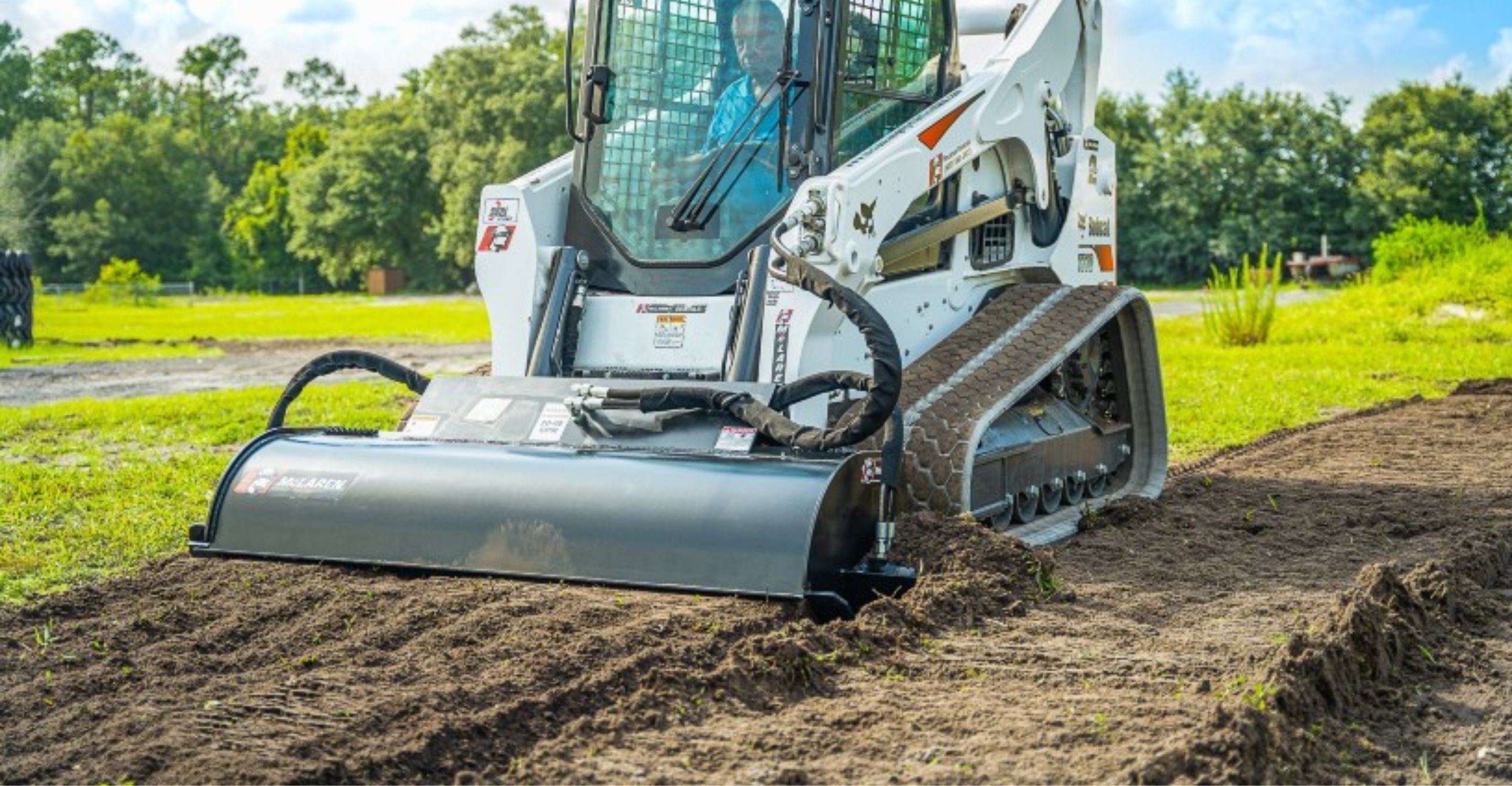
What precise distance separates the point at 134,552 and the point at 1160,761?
17.4 feet

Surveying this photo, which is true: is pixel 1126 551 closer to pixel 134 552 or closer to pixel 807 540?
Answer: pixel 807 540

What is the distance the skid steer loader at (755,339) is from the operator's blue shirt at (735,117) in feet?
0.05

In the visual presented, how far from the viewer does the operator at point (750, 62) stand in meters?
8.13

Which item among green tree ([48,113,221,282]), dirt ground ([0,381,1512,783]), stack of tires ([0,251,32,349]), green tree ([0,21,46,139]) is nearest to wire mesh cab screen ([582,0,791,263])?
dirt ground ([0,381,1512,783])

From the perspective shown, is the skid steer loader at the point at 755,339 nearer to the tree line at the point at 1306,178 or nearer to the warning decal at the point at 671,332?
the warning decal at the point at 671,332

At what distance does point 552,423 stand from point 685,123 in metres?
1.85

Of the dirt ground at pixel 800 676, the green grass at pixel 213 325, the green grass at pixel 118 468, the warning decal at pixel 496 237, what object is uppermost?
the warning decal at pixel 496 237

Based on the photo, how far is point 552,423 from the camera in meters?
7.26

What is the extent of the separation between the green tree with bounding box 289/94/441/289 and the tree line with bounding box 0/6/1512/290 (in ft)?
0.28

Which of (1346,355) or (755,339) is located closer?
(755,339)

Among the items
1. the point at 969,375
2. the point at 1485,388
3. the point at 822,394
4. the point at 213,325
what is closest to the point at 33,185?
the point at 213,325

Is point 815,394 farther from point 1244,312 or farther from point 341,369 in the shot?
point 1244,312

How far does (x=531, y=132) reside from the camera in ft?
199

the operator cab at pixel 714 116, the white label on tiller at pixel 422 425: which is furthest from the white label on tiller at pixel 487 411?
the operator cab at pixel 714 116
